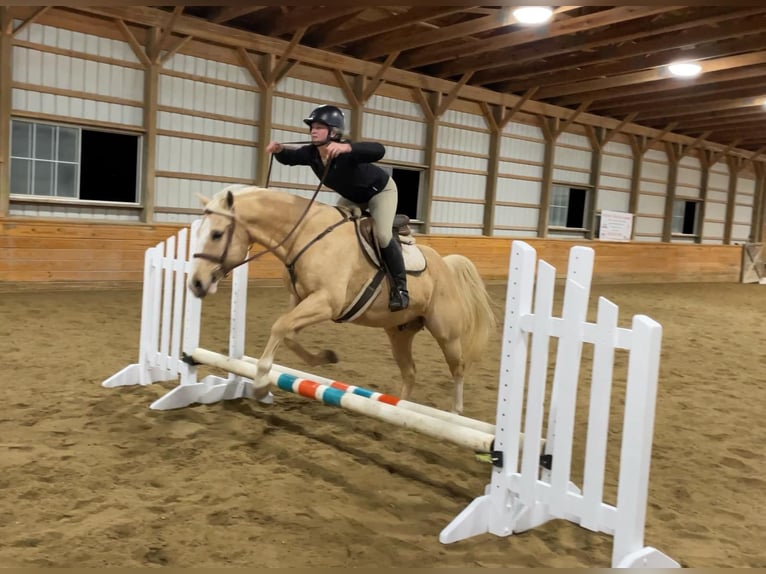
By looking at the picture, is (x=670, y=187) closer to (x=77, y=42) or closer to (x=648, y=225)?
(x=648, y=225)

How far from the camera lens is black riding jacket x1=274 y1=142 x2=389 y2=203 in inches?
120

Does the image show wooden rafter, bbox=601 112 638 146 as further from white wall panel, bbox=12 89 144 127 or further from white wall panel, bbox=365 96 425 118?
white wall panel, bbox=12 89 144 127

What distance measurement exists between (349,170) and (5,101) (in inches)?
239

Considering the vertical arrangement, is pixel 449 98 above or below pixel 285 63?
above

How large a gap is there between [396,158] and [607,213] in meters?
5.63

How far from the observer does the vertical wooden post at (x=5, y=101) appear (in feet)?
23.7

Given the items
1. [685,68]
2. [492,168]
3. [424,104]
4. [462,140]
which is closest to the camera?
[685,68]

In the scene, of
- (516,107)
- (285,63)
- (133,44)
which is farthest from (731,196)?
(133,44)

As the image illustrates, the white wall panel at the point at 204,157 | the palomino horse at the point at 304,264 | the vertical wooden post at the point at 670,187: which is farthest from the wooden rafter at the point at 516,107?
the palomino horse at the point at 304,264

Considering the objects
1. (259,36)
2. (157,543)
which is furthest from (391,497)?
(259,36)

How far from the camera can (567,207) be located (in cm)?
1408

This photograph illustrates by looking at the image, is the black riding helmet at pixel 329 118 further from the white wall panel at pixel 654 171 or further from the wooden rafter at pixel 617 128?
the white wall panel at pixel 654 171

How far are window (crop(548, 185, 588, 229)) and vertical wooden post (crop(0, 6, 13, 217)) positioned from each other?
32.5 ft

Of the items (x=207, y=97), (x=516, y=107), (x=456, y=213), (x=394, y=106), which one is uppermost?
(x=516, y=107)
